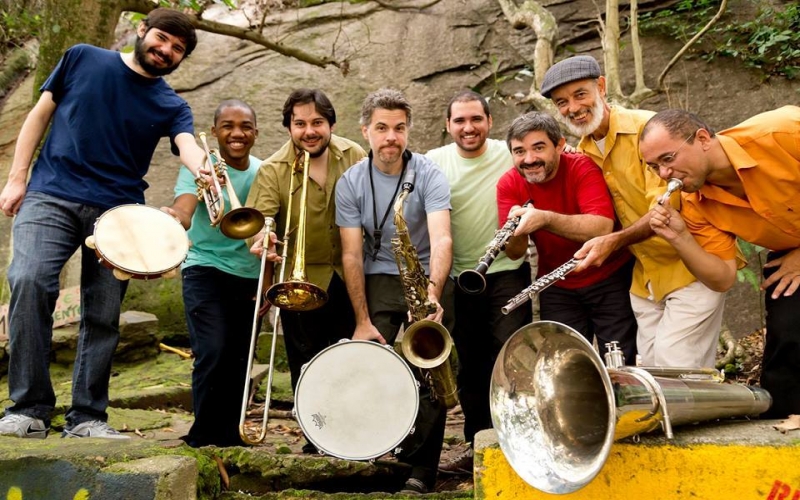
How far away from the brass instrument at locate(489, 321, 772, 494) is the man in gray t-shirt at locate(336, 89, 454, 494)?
1185mm

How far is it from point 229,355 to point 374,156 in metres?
1.35

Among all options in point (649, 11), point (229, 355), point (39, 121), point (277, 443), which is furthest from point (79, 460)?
point (649, 11)

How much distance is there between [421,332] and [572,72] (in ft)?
4.95

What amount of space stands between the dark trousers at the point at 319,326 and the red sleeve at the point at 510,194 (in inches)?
39.2

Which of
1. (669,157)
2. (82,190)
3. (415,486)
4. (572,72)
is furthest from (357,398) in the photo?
(572,72)

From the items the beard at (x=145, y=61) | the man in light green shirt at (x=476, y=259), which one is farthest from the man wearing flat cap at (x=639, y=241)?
the beard at (x=145, y=61)

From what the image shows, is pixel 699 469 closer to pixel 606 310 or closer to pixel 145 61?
pixel 606 310

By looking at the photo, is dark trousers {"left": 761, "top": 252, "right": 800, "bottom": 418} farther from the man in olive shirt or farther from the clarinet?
the man in olive shirt

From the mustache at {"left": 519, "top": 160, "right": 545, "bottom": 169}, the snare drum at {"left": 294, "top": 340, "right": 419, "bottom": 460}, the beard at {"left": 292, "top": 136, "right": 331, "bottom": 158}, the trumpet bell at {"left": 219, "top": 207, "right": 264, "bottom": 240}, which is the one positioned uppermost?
the mustache at {"left": 519, "top": 160, "right": 545, "bottom": 169}

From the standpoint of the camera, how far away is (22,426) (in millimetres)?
3326

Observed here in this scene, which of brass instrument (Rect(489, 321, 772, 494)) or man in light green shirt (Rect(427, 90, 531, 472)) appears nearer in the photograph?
brass instrument (Rect(489, 321, 772, 494))

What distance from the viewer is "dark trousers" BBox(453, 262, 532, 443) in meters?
4.10

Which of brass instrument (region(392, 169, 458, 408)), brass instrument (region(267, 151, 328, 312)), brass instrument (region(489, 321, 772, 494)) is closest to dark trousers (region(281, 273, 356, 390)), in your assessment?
brass instrument (region(267, 151, 328, 312))

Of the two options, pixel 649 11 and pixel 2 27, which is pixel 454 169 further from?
pixel 2 27
